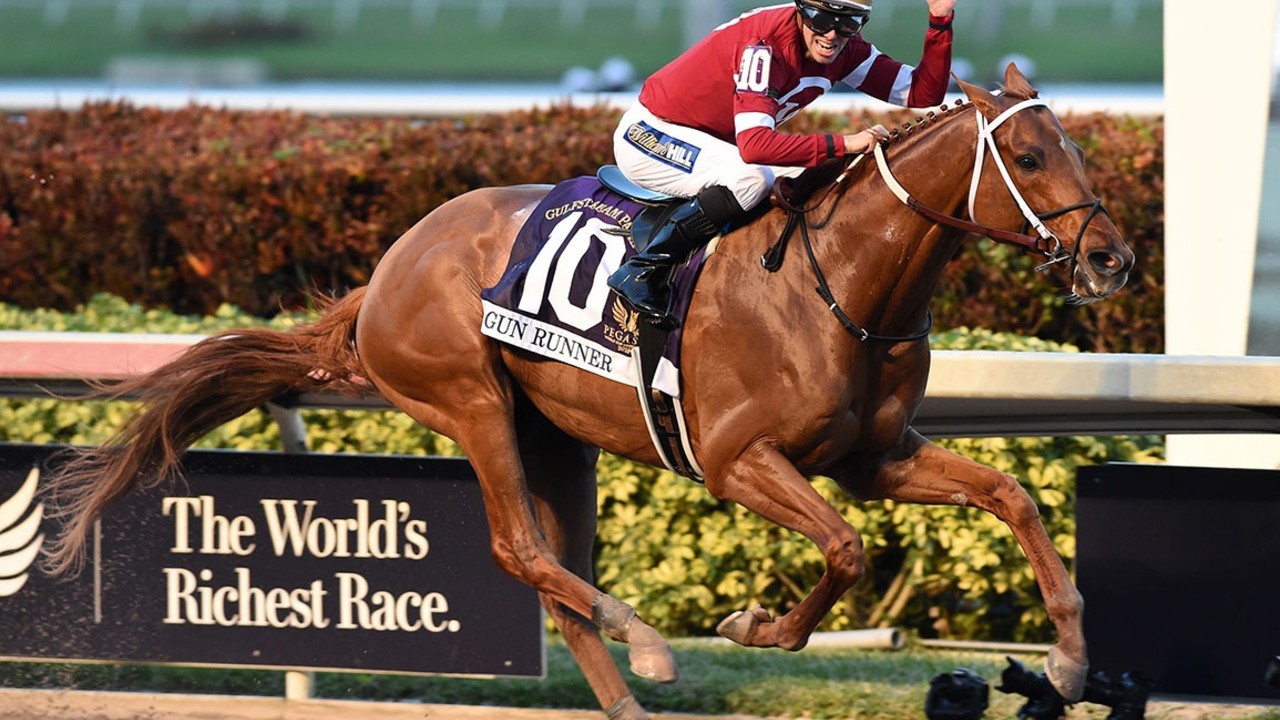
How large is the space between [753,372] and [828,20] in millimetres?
848

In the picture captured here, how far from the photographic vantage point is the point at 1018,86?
13.1 feet

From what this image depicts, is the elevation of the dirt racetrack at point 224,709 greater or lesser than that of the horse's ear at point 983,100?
lesser

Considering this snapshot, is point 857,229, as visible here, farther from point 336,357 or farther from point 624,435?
point 336,357

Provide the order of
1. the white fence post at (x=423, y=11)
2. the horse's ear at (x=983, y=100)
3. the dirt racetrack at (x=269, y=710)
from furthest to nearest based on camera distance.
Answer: the white fence post at (x=423, y=11), the dirt racetrack at (x=269, y=710), the horse's ear at (x=983, y=100)

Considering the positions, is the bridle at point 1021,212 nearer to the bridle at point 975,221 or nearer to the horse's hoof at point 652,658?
the bridle at point 975,221

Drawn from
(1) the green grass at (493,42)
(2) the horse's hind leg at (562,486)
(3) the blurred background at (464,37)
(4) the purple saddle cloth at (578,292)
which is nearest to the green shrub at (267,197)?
(2) the horse's hind leg at (562,486)

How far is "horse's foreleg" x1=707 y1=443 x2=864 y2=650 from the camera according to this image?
13.4ft

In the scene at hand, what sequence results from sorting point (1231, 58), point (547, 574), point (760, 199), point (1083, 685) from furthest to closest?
point (1231, 58) → point (547, 574) → point (760, 199) → point (1083, 685)

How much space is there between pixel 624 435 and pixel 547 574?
1.43 ft

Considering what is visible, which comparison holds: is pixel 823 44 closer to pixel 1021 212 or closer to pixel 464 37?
pixel 1021 212

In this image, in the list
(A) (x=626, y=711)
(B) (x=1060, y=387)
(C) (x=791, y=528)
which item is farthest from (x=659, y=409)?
(B) (x=1060, y=387)

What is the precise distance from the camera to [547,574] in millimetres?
4668

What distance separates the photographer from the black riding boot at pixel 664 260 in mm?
4305

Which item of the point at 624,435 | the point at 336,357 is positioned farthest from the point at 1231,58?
the point at 336,357
